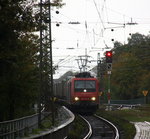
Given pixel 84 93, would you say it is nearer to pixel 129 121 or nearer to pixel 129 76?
pixel 129 121

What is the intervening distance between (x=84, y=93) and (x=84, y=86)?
0.60 meters

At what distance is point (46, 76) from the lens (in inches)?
1179

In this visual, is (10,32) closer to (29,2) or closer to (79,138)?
(29,2)

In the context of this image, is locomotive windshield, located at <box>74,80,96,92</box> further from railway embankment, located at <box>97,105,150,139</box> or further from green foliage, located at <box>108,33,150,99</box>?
green foliage, located at <box>108,33,150,99</box>

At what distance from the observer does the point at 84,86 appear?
3559cm

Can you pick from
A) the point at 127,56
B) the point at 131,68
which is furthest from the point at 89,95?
the point at 127,56

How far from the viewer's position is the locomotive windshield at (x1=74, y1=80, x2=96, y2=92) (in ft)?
116

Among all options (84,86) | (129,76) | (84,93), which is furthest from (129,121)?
(129,76)

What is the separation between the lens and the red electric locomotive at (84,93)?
3509 cm

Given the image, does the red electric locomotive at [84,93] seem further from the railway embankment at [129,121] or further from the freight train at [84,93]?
the railway embankment at [129,121]

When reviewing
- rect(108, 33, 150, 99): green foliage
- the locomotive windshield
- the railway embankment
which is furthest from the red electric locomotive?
rect(108, 33, 150, 99): green foliage

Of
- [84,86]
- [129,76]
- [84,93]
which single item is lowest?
[84,93]

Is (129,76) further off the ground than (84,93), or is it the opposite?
(129,76)

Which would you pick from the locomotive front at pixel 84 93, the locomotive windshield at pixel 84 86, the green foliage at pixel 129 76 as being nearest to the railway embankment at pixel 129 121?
the locomotive front at pixel 84 93
